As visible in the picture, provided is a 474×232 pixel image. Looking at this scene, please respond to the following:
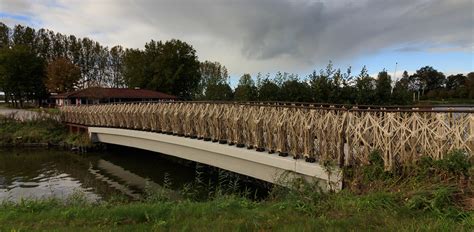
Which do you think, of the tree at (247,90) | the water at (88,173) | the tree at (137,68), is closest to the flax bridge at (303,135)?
the water at (88,173)

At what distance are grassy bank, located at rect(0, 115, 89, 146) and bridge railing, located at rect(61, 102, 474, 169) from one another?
65.2 ft

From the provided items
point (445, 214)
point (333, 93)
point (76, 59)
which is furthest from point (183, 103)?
point (76, 59)

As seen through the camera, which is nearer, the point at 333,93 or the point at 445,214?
the point at 445,214

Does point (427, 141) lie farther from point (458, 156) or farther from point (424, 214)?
point (424, 214)

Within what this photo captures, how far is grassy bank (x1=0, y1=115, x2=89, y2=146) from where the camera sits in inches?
1344

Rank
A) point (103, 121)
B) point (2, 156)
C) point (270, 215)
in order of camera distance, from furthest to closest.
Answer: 1. point (103, 121)
2. point (2, 156)
3. point (270, 215)

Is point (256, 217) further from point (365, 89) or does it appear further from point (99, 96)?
point (99, 96)

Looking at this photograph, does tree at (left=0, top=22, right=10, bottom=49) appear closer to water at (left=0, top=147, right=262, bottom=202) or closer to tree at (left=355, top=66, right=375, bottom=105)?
water at (left=0, top=147, right=262, bottom=202)

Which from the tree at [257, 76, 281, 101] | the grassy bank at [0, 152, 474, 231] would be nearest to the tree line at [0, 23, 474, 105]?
the tree at [257, 76, 281, 101]

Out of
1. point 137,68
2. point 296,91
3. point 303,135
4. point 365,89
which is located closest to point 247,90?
point 296,91

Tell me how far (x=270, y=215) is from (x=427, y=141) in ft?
14.8

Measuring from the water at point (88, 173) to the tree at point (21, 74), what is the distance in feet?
128

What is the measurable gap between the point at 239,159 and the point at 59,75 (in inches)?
2288

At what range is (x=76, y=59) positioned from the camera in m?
80.6
